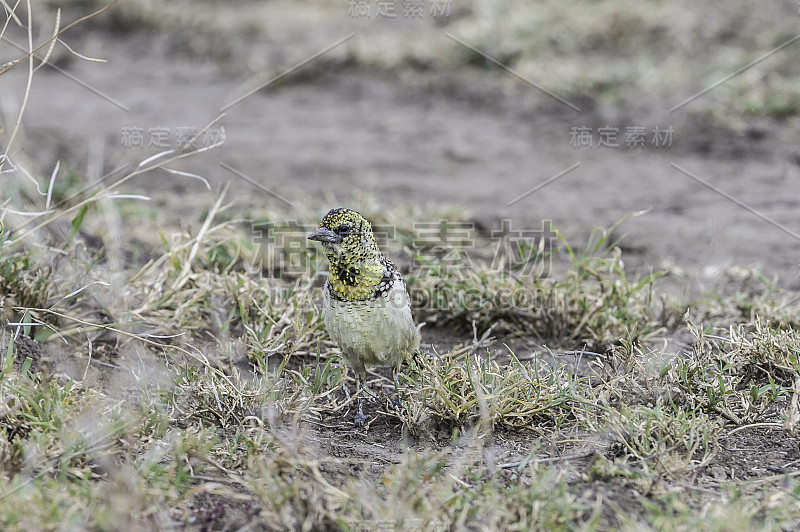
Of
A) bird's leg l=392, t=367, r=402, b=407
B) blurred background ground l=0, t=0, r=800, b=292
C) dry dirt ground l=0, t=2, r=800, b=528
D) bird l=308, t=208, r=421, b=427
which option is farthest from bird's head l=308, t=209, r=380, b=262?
blurred background ground l=0, t=0, r=800, b=292

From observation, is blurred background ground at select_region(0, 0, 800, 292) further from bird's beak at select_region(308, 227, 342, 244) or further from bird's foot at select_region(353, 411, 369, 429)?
bird's foot at select_region(353, 411, 369, 429)

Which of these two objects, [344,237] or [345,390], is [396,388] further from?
[344,237]

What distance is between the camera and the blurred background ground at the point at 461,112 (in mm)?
5773

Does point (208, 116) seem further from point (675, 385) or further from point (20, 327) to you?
point (675, 385)

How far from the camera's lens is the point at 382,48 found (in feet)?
27.4

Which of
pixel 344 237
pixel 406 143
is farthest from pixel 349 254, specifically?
pixel 406 143

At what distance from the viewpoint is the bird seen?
10.8ft

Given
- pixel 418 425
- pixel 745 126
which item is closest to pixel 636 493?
pixel 418 425

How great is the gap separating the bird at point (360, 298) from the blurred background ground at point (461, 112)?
6.56 ft

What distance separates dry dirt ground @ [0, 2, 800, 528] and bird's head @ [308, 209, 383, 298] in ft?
1.88

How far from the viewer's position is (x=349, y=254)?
332 cm

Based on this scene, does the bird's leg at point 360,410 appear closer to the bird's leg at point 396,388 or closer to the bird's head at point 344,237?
the bird's leg at point 396,388

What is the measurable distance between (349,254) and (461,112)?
462 centimetres

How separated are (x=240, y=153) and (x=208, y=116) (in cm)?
104
